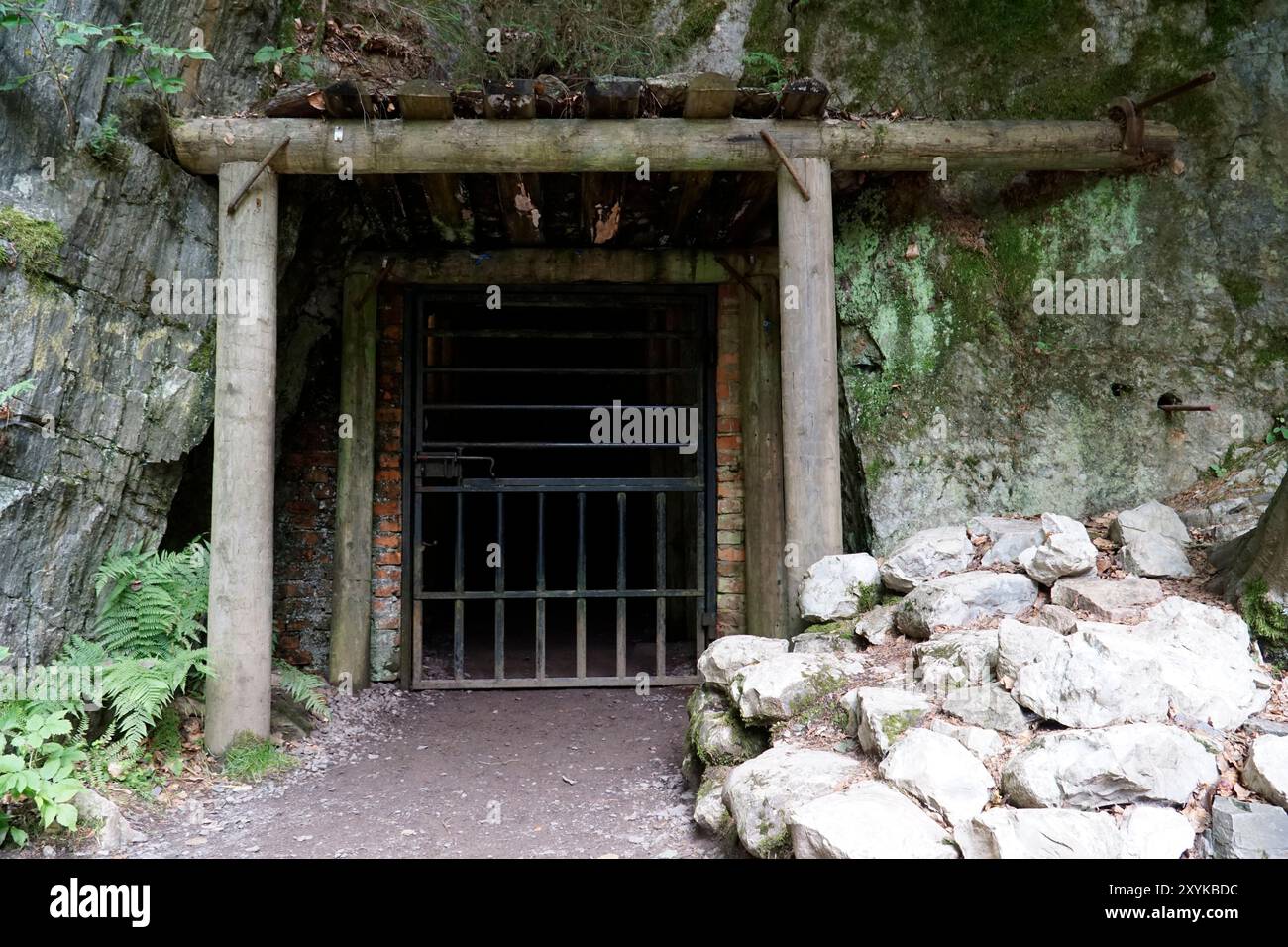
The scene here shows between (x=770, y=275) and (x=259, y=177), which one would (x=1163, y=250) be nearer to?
(x=770, y=275)

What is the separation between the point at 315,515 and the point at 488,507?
5.02m

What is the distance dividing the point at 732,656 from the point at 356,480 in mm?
3041

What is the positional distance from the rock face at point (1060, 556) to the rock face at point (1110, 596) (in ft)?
0.22

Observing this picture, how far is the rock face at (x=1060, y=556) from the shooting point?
3.59 m

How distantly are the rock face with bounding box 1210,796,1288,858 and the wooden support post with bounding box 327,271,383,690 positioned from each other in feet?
15.5

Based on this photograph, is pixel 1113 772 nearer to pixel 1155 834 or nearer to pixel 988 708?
pixel 1155 834

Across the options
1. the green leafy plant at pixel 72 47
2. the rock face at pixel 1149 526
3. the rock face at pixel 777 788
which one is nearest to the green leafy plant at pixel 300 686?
the rock face at pixel 777 788

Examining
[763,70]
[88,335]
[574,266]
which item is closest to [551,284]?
[574,266]

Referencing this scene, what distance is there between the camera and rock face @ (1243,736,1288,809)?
2.32 meters

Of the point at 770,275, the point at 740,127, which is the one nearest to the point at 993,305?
the point at 770,275

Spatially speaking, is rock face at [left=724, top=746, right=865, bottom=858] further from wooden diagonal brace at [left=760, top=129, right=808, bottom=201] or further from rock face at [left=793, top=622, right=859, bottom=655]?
wooden diagonal brace at [left=760, top=129, right=808, bottom=201]

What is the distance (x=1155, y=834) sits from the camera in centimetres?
227

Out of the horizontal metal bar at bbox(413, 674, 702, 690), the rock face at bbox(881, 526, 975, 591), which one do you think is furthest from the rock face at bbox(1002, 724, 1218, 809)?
the horizontal metal bar at bbox(413, 674, 702, 690)

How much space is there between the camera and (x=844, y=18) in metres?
5.35
